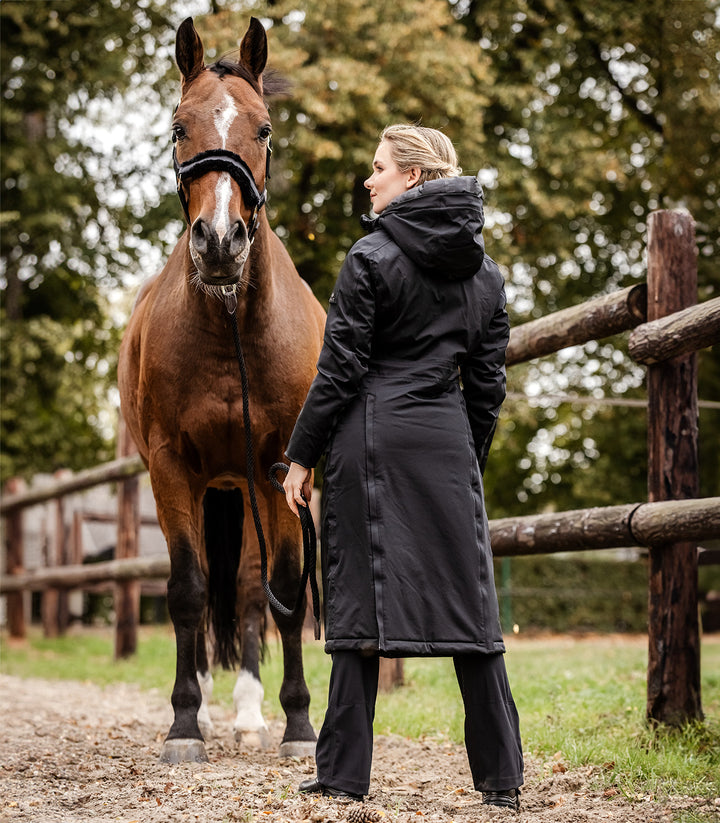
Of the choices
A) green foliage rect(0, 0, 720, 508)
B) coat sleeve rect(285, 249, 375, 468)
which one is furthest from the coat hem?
green foliage rect(0, 0, 720, 508)

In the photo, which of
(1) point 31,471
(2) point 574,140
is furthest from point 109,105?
(2) point 574,140

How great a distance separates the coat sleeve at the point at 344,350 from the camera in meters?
2.83

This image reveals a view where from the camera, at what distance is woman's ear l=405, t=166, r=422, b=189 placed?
3.02m

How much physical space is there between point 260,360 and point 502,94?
8471 millimetres

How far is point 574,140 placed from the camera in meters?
11.6

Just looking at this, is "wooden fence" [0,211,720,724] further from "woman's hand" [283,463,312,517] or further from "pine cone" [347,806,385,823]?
"pine cone" [347,806,385,823]

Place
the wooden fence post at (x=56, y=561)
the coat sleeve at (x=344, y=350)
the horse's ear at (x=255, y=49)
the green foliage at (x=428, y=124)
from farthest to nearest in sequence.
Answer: the wooden fence post at (x=56, y=561) → the green foliage at (x=428, y=124) → the horse's ear at (x=255, y=49) → the coat sleeve at (x=344, y=350)

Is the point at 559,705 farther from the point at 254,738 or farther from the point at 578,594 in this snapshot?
the point at 578,594

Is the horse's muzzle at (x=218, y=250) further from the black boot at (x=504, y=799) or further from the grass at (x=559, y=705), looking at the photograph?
the grass at (x=559, y=705)

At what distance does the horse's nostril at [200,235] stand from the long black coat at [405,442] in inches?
25.8

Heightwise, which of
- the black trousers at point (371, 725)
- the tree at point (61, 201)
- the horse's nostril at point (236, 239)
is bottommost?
the black trousers at point (371, 725)

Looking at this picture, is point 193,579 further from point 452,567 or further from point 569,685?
point 569,685

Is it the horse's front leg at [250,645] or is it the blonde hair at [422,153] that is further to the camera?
the horse's front leg at [250,645]

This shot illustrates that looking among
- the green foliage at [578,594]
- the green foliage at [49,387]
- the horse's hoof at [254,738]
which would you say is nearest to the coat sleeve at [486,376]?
the horse's hoof at [254,738]
